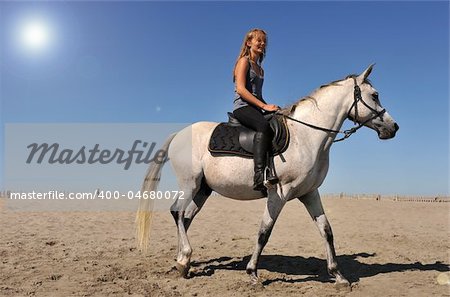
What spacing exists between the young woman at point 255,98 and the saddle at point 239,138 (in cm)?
10

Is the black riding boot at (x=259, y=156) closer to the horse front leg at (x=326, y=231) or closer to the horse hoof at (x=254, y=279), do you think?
the horse front leg at (x=326, y=231)

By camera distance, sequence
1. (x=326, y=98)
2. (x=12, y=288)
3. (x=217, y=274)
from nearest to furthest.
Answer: (x=12, y=288) → (x=326, y=98) → (x=217, y=274)

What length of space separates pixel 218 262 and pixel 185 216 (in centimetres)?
135

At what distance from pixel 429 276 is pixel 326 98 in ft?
10.4

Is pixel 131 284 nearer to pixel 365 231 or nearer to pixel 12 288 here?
pixel 12 288

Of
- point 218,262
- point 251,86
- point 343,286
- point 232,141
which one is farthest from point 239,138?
point 218,262

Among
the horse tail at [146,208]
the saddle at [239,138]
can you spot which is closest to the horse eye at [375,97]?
the saddle at [239,138]

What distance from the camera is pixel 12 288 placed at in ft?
17.1

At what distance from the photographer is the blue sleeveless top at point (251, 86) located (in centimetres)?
559

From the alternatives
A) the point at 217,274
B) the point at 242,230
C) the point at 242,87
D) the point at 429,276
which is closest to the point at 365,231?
the point at 242,230

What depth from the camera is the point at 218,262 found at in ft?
23.3

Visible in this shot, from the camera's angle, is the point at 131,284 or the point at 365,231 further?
the point at 365,231

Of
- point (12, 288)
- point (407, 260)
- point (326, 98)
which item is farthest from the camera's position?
point (407, 260)

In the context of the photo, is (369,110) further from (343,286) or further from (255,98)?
(343,286)
